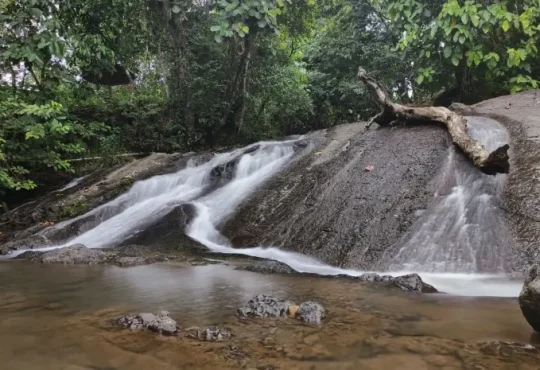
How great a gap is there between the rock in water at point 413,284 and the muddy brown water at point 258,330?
16 centimetres

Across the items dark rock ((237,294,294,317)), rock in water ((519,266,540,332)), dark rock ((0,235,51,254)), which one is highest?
rock in water ((519,266,540,332))

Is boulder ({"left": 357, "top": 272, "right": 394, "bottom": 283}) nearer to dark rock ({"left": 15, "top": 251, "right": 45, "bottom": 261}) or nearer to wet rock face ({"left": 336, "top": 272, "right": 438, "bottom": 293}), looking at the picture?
wet rock face ({"left": 336, "top": 272, "right": 438, "bottom": 293})

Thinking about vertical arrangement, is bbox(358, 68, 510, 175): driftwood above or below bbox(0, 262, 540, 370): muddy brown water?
above

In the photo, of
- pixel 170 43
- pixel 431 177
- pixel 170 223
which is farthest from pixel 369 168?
pixel 170 43

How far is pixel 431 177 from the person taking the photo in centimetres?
624

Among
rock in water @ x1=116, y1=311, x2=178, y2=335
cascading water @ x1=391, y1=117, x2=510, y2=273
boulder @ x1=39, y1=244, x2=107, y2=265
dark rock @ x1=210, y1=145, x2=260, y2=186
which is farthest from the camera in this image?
dark rock @ x1=210, y1=145, x2=260, y2=186

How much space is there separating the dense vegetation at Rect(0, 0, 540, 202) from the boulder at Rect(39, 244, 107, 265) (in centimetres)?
220

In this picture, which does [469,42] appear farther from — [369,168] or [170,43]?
[170,43]

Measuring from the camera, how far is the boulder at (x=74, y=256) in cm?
561

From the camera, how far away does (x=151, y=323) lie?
9.00 feet

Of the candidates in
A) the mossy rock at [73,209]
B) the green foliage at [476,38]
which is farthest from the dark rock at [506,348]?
the mossy rock at [73,209]

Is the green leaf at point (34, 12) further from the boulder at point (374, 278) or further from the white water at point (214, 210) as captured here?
the boulder at point (374, 278)

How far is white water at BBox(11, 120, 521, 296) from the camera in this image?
4211 millimetres

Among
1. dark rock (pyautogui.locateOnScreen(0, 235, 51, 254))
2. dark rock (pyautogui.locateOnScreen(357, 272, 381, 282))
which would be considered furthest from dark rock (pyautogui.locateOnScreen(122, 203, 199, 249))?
dark rock (pyautogui.locateOnScreen(357, 272, 381, 282))
